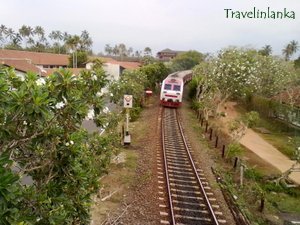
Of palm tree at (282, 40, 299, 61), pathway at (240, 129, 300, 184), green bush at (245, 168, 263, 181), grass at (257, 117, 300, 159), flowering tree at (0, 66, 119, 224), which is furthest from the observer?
palm tree at (282, 40, 299, 61)

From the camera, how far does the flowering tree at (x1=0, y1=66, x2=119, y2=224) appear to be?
12.3ft

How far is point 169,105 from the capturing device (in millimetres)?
32031

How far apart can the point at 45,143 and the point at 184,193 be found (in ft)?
25.3

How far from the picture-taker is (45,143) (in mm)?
5016

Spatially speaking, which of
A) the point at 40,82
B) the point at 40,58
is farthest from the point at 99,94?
the point at 40,58

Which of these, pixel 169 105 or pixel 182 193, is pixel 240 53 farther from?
pixel 182 193

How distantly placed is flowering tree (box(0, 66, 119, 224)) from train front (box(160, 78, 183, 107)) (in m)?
25.9

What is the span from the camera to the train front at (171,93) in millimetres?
31453

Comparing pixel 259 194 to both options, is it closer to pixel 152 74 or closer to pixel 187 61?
pixel 152 74

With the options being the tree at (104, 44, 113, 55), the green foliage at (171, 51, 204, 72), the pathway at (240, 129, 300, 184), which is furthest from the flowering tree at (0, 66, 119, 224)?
the tree at (104, 44, 113, 55)

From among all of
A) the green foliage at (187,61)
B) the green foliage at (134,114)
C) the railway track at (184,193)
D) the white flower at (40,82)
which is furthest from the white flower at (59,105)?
the green foliage at (187,61)

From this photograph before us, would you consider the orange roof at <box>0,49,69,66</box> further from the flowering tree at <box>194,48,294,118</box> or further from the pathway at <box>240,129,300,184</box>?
the pathway at <box>240,129,300,184</box>

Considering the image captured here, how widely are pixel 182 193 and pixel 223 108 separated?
27909 mm

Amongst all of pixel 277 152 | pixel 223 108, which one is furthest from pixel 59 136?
pixel 223 108
